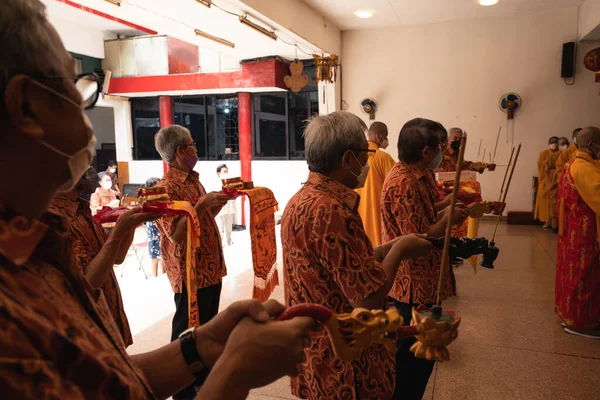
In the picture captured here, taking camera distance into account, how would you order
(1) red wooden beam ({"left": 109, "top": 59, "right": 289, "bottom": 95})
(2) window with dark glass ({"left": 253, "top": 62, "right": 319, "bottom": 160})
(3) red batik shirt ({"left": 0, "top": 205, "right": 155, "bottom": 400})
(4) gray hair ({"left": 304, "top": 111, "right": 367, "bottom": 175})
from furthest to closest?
(2) window with dark glass ({"left": 253, "top": 62, "right": 319, "bottom": 160})
(1) red wooden beam ({"left": 109, "top": 59, "right": 289, "bottom": 95})
(4) gray hair ({"left": 304, "top": 111, "right": 367, "bottom": 175})
(3) red batik shirt ({"left": 0, "top": 205, "right": 155, "bottom": 400})

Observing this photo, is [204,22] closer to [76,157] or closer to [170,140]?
[170,140]

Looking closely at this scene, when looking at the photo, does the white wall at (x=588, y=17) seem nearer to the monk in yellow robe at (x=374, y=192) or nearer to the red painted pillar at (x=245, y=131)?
the monk in yellow robe at (x=374, y=192)

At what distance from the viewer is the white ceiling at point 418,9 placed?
6.75m

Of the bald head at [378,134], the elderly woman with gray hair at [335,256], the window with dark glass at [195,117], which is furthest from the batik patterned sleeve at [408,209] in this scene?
the window with dark glass at [195,117]

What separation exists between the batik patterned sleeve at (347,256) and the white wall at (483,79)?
720 cm

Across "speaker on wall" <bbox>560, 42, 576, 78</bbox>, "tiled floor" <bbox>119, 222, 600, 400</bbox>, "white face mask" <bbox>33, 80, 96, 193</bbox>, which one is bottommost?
"tiled floor" <bbox>119, 222, 600, 400</bbox>

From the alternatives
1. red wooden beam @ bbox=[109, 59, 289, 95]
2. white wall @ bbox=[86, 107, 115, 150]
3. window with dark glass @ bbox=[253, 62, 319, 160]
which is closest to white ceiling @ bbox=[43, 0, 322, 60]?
red wooden beam @ bbox=[109, 59, 289, 95]

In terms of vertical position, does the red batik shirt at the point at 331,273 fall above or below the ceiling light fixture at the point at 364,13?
below

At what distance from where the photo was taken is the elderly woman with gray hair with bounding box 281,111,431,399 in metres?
1.41

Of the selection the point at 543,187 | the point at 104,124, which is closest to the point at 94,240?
the point at 543,187

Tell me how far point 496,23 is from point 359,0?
2.71 meters

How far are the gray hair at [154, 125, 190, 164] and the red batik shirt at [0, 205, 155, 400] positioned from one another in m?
2.11

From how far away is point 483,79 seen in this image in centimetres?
781

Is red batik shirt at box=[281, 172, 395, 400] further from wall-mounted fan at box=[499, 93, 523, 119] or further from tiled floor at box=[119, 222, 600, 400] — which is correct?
wall-mounted fan at box=[499, 93, 523, 119]
